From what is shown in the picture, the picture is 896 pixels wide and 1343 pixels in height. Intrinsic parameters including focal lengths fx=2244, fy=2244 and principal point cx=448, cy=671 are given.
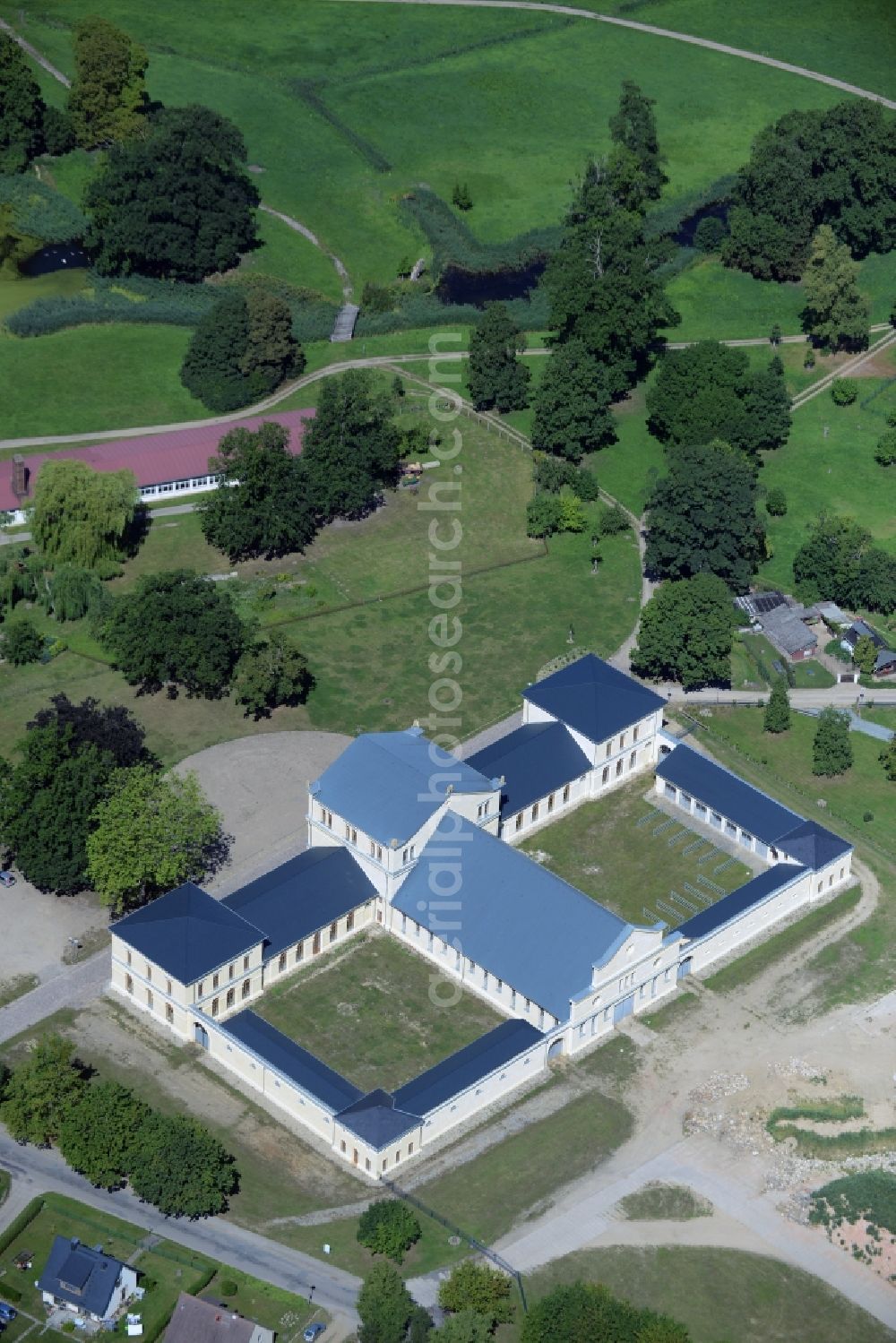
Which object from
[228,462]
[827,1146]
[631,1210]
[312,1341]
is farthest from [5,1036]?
[228,462]

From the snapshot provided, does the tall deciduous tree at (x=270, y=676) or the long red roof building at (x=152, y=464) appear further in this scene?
the long red roof building at (x=152, y=464)

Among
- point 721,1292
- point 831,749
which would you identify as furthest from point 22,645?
point 721,1292

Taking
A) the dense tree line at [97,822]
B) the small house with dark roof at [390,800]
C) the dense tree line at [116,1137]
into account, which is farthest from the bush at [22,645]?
the dense tree line at [116,1137]

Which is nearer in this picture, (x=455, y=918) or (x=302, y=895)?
(x=455, y=918)

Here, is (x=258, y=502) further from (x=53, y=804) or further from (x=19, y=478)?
(x=53, y=804)

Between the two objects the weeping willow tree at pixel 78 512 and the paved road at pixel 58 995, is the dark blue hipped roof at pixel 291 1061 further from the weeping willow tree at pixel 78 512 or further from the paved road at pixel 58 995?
the weeping willow tree at pixel 78 512

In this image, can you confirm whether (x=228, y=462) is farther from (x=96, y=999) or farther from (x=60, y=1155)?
(x=60, y=1155)

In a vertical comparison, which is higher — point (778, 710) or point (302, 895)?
point (778, 710)
